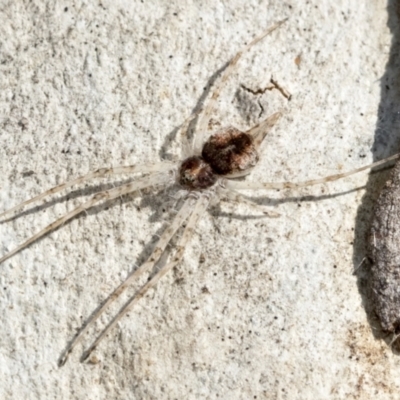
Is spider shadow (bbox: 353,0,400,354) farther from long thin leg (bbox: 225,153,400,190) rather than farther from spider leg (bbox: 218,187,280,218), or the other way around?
spider leg (bbox: 218,187,280,218)

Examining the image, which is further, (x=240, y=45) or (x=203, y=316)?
(x=240, y=45)

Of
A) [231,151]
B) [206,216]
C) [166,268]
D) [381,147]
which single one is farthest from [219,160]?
[381,147]

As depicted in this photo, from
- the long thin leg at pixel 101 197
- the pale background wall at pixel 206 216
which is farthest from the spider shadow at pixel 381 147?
the long thin leg at pixel 101 197

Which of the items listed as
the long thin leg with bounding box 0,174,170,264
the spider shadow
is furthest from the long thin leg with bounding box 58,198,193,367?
the spider shadow

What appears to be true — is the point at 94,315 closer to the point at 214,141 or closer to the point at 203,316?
the point at 203,316

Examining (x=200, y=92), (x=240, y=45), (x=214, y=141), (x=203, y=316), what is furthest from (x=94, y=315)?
→ (x=240, y=45)

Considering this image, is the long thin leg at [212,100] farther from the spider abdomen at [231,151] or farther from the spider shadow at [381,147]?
the spider shadow at [381,147]
